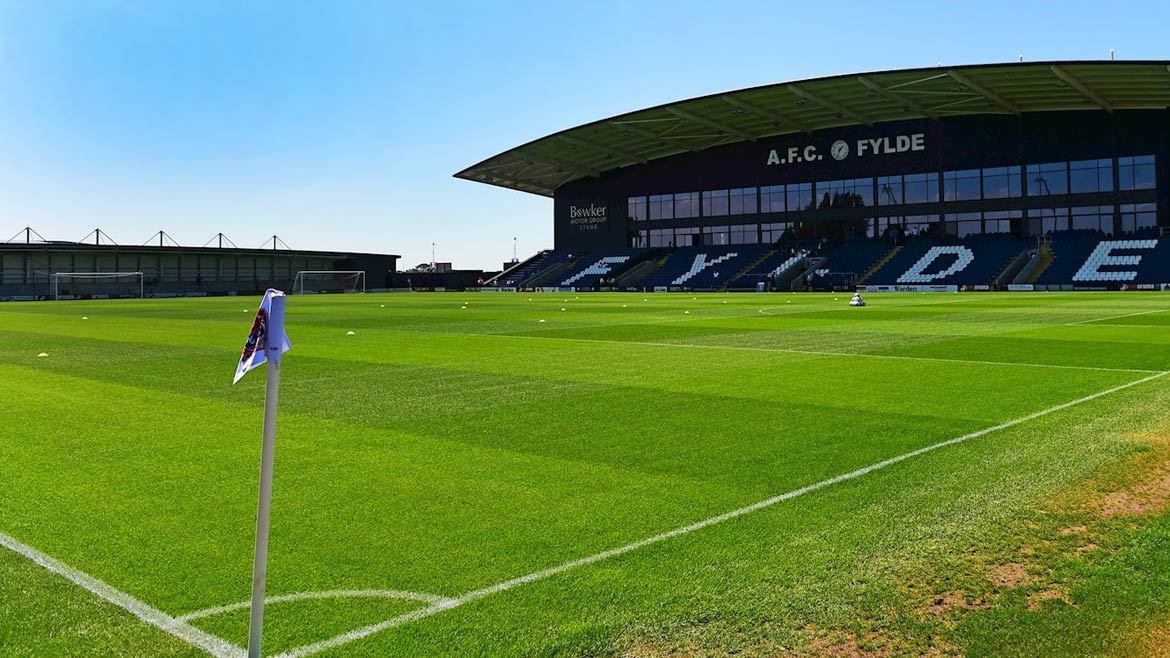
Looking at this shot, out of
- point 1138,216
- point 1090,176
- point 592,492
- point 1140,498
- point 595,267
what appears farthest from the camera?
point 595,267

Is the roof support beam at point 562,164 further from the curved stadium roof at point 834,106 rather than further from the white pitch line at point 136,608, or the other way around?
the white pitch line at point 136,608

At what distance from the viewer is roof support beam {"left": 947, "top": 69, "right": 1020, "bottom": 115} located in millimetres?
53500

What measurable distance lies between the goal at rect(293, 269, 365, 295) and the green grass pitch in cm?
8273

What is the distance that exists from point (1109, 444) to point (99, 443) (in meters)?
8.47

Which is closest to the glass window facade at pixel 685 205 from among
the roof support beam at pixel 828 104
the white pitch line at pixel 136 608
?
the roof support beam at pixel 828 104

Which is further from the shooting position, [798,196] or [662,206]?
[662,206]

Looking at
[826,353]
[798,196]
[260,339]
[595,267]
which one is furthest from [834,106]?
[260,339]

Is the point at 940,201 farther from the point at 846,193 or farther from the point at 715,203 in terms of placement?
the point at 715,203

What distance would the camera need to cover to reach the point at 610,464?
6781mm

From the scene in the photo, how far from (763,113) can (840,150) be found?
875 cm

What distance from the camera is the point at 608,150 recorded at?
76125 millimetres

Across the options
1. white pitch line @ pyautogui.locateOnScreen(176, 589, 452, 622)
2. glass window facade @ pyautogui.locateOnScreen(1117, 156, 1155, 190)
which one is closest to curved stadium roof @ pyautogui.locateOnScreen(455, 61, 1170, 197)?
glass window facade @ pyautogui.locateOnScreen(1117, 156, 1155, 190)

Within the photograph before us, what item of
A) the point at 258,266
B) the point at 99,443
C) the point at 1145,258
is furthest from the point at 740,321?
the point at 258,266

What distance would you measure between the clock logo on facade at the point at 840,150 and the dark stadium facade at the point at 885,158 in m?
0.09
